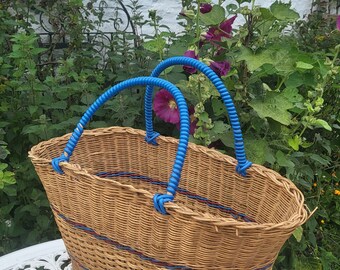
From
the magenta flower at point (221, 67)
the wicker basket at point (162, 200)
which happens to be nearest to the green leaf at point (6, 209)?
the wicker basket at point (162, 200)

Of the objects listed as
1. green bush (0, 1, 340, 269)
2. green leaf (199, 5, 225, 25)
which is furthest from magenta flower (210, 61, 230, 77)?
green leaf (199, 5, 225, 25)

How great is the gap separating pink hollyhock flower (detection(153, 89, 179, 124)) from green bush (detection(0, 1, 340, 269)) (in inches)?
2.1

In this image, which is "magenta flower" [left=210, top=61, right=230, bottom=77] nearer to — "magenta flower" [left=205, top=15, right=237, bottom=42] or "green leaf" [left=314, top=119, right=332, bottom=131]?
"magenta flower" [left=205, top=15, right=237, bottom=42]

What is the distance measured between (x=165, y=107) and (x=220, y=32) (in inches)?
10.2

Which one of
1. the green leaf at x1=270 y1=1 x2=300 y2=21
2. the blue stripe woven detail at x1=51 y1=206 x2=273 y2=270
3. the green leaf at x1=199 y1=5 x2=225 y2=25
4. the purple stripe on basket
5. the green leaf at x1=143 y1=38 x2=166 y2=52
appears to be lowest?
the purple stripe on basket

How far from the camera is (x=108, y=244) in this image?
3.14 ft

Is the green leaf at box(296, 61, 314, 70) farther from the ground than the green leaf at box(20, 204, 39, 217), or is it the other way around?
the green leaf at box(296, 61, 314, 70)

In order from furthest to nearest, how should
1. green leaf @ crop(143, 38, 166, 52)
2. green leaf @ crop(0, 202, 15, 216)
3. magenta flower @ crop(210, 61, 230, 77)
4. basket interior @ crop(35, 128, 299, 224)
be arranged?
green leaf @ crop(0, 202, 15, 216) < green leaf @ crop(143, 38, 166, 52) < magenta flower @ crop(210, 61, 230, 77) < basket interior @ crop(35, 128, 299, 224)

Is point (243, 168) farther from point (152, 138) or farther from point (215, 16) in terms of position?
point (215, 16)

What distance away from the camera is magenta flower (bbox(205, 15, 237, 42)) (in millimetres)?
1408

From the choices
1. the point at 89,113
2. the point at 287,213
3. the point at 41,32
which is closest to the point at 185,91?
the point at 89,113

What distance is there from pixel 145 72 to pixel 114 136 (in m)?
0.69

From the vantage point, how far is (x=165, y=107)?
1.41m

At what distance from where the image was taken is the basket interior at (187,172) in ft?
3.59
